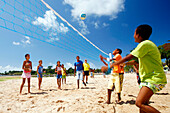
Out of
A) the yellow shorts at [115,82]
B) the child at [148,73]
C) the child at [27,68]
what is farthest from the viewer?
the child at [27,68]

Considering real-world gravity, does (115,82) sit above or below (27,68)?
below

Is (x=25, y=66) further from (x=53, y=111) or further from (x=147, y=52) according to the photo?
(x=147, y=52)

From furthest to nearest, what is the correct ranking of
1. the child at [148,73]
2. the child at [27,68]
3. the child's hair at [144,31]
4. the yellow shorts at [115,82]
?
the child at [27,68] < the yellow shorts at [115,82] < the child's hair at [144,31] < the child at [148,73]

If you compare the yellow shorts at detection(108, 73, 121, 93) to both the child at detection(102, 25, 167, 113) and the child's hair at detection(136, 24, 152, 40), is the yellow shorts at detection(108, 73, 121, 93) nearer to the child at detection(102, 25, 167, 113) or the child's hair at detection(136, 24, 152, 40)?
the child at detection(102, 25, 167, 113)

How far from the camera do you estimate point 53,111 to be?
86.2 inches

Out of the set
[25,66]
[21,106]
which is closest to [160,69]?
[21,106]

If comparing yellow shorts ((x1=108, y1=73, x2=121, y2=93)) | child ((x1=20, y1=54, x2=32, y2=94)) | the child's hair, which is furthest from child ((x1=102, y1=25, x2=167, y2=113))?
child ((x1=20, y1=54, x2=32, y2=94))

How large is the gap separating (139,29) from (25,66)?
387cm

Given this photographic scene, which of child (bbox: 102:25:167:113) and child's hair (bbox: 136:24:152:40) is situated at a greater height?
child's hair (bbox: 136:24:152:40)

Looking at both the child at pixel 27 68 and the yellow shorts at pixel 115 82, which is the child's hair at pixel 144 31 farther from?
the child at pixel 27 68

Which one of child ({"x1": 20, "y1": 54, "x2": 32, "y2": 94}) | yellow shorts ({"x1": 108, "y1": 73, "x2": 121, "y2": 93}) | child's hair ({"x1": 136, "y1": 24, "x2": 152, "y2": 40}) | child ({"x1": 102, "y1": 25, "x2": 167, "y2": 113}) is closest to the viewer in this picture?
child ({"x1": 102, "y1": 25, "x2": 167, "y2": 113})

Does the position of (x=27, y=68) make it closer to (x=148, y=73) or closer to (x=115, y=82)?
(x=115, y=82)

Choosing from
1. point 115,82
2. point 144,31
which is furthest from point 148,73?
point 115,82

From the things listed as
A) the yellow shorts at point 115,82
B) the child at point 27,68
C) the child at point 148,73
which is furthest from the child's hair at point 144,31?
the child at point 27,68
